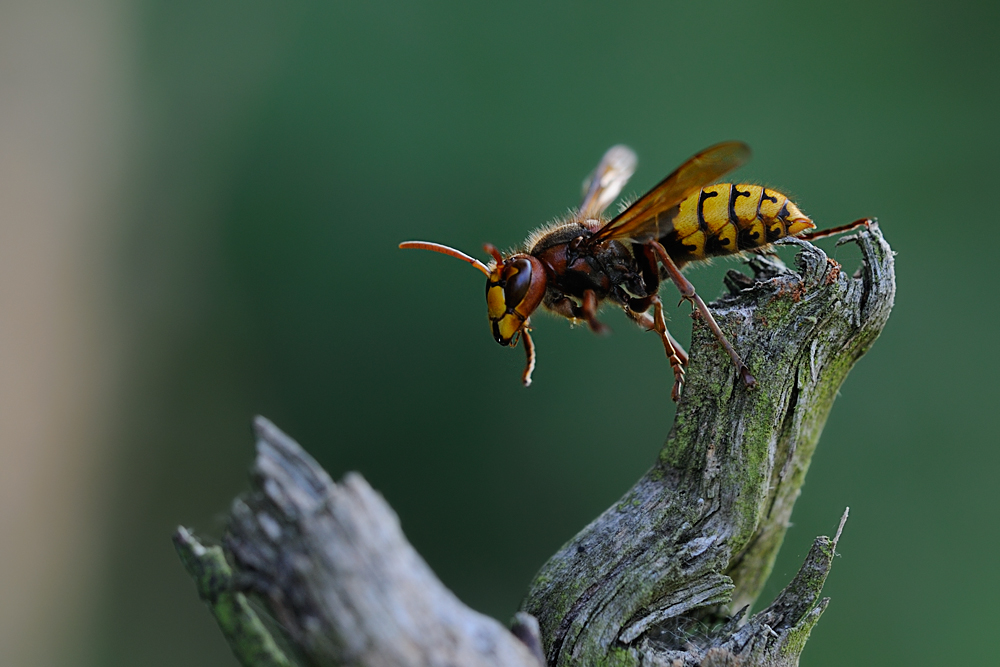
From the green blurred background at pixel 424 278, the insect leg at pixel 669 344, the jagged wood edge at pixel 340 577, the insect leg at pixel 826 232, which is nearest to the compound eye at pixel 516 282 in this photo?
the insect leg at pixel 669 344

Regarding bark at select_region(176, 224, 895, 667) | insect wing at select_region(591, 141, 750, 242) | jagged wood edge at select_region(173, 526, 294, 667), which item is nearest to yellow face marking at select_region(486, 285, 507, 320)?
insect wing at select_region(591, 141, 750, 242)

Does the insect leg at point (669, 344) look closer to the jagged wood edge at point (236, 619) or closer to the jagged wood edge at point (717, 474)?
the jagged wood edge at point (717, 474)

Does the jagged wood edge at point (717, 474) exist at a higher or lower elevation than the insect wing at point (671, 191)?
lower

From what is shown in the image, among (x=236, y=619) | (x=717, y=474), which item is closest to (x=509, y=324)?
(x=717, y=474)

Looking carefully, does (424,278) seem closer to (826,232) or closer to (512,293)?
(512,293)

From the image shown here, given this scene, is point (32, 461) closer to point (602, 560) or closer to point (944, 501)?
point (602, 560)

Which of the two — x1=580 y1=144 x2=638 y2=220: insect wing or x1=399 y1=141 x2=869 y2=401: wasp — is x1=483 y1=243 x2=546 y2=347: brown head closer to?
x1=399 y1=141 x2=869 y2=401: wasp
